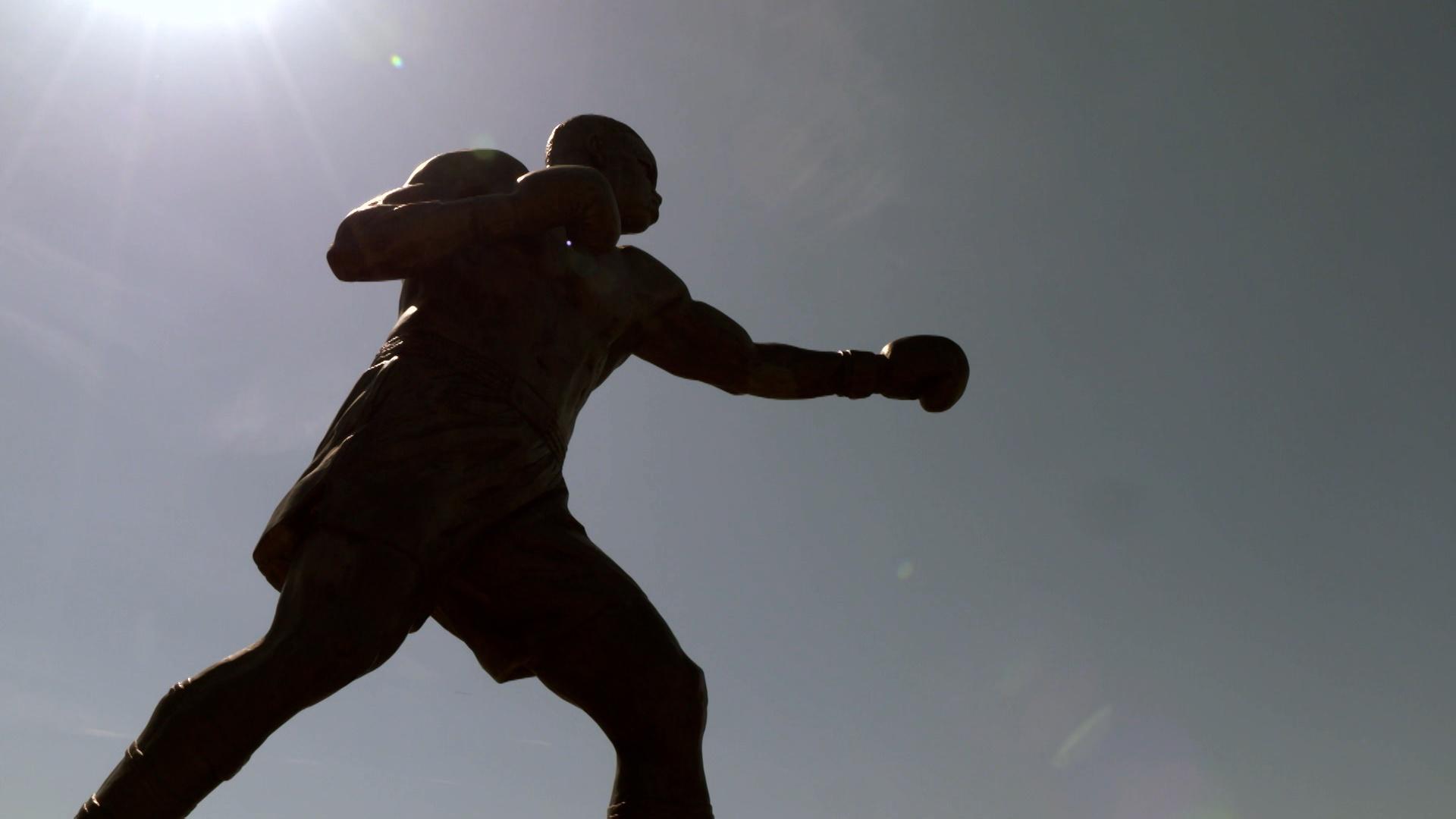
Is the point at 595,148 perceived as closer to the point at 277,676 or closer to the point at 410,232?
the point at 410,232

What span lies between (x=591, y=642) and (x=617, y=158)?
176 centimetres

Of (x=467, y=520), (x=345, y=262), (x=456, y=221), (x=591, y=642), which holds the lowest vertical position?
(x=591, y=642)

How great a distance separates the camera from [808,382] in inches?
186

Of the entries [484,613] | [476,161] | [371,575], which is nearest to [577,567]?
[484,613]

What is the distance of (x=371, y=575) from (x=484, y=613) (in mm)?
450

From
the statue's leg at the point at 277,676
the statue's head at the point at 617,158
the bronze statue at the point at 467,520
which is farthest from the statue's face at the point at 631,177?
the statue's leg at the point at 277,676

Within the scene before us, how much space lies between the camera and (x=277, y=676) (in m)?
3.35

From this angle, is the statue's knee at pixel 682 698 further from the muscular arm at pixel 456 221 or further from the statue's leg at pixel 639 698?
the muscular arm at pixel 456 221

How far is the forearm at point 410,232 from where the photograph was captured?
12.5 ft

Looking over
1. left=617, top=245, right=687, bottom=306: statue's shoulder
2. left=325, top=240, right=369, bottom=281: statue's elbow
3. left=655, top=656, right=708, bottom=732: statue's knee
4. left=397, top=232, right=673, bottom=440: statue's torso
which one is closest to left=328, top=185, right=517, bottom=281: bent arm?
left=325, top=240, right=369, bottom=281: statue's elbow

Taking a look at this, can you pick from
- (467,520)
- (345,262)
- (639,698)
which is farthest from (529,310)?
(639,698)

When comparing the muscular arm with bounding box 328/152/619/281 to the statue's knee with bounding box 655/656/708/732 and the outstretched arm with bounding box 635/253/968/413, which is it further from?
the statue's knee with bounding box 655/656/708/732

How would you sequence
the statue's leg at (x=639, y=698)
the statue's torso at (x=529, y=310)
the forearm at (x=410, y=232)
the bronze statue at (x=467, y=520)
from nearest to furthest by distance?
1. the bronze statue at (x=467, y=520)
2. the statue's leg at (x=639, y=698)
3. the forearm at (x=410, y=232)
4. the statue's torso at (x=529, y=310)

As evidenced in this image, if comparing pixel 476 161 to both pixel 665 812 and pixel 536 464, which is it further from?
pixel 665 812
